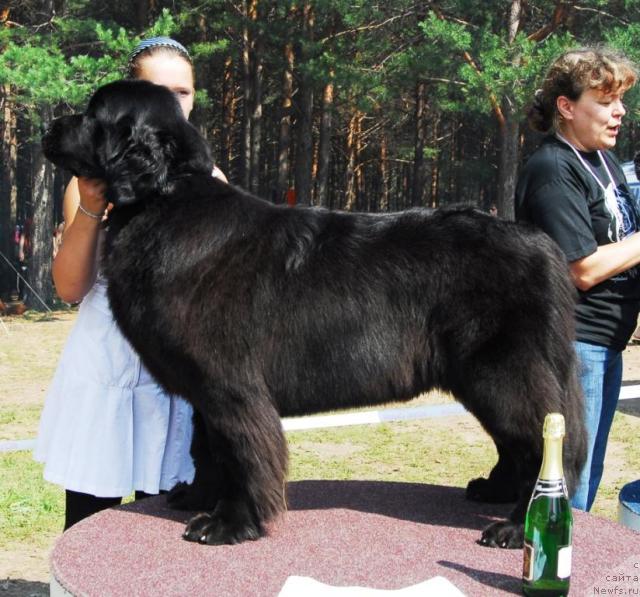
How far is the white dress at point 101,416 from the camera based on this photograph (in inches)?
116

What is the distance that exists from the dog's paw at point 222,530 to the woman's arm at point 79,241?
0.92 metres

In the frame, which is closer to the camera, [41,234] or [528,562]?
[528,562]

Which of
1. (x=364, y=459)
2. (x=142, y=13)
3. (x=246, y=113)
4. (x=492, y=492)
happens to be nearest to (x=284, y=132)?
(x=246, y=113)

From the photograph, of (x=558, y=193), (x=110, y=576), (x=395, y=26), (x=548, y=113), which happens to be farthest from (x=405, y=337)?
(x=395, y=26)

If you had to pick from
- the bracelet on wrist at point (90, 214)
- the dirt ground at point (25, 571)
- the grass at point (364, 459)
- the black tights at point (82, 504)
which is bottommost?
the grass at point (364, 459)

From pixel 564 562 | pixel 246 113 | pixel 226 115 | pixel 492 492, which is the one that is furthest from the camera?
pixel 226 115

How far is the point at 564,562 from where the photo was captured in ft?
6.34

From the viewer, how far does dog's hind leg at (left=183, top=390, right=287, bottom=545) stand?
7.86ft

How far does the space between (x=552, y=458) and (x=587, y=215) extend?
3.98 ft

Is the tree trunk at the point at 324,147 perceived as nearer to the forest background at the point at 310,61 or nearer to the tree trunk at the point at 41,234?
the forest background at the point at 310,61

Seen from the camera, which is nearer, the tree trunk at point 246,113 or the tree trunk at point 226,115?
the tree trunk at point 246,113

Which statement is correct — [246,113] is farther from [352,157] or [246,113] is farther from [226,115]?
[352,157]

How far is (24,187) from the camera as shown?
29984 millimetres

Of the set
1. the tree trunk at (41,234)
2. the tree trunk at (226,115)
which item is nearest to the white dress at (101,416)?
the tree trunk at (41,234)
